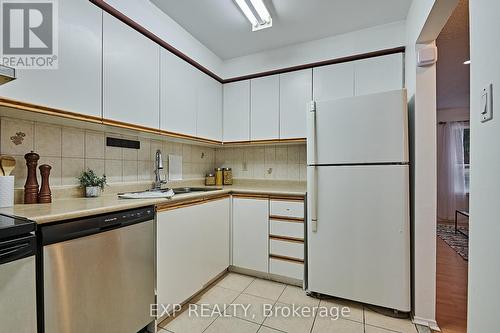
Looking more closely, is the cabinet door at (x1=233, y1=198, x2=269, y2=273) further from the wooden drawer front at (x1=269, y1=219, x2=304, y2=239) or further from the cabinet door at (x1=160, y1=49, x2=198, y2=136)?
the cabinet door at (x1=160, y1=49, x2=198, y2=136)

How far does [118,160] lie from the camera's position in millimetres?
1936

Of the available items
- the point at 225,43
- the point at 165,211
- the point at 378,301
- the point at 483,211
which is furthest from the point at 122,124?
the point at 378,301

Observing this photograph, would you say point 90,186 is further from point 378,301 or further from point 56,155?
point 378,301

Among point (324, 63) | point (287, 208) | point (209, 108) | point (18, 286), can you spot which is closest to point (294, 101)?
point (324, 63)

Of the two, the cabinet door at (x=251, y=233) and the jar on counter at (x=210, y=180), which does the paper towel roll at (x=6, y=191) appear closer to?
the cabinet door at (x=251, y=233)

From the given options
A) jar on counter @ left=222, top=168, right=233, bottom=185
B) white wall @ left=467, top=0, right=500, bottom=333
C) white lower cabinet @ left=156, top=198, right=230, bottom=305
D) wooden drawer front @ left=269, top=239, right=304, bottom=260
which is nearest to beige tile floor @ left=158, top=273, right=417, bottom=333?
white lower cabinet @ left=156, top=198, right=230, bottom=305

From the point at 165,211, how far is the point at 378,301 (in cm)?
169

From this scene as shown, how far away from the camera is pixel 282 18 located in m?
2.05

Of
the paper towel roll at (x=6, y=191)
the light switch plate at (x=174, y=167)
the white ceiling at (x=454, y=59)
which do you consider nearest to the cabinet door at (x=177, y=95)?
the light switch plate at (x=174, y=167)

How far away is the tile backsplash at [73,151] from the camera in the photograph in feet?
4.55

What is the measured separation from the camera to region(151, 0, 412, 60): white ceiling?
1.87 meters

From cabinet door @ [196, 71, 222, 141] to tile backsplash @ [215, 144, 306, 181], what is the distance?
41 cm

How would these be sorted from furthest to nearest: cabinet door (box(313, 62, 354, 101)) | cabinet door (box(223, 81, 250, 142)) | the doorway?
cabinet door (box(223, 81, 250, 142)), cabinet door (box(313, 62, 354, 101)), the doorway

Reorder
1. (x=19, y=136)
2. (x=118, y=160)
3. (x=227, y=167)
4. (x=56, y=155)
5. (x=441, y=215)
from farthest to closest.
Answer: (x=441, y=215)
(x=227, y=167)
(x=118, y=160)
(x=56, y=155)
(x=19, y=136)
